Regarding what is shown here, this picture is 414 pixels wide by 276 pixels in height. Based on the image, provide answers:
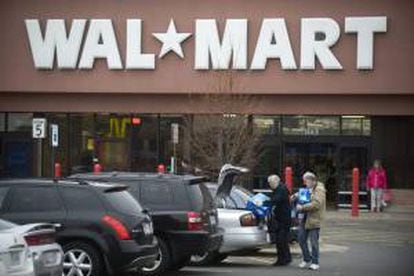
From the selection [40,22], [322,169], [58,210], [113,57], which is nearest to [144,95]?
[113,57]

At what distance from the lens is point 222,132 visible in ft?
97.6

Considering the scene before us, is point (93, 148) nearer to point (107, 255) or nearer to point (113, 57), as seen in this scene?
point (113, 57)

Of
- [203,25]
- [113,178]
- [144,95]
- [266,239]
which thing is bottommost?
[266,239]

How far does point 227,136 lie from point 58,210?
1675 cm

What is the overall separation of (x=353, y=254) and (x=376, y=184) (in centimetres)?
1304

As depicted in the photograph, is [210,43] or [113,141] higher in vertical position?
[210,43]

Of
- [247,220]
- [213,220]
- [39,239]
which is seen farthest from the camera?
[247,220]

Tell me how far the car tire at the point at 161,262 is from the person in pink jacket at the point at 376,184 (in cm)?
1918

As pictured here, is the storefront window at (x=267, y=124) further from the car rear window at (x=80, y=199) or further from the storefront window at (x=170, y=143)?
the car rear window at (x=80, y=199)

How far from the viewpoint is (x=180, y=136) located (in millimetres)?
35750

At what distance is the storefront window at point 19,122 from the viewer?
36969 mm

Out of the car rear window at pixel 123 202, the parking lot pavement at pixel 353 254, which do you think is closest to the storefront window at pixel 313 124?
the parking lot pavement at pixel 353 254

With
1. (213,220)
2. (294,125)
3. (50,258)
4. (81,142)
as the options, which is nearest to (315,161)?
(294,125)

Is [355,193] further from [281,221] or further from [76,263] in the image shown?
[76,263]
